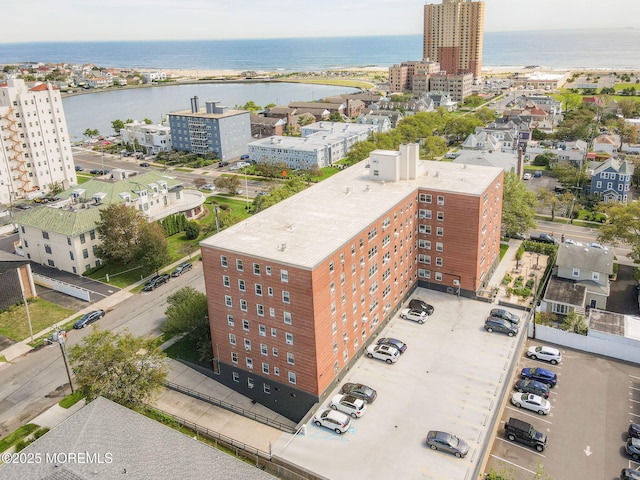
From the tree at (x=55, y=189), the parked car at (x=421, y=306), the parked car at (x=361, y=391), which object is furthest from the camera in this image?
the tree at (x=55, y=189)

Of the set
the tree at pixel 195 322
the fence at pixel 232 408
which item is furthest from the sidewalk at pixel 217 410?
the tree at pixel 195 322

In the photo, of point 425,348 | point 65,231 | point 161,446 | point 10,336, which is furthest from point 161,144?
point 161,446

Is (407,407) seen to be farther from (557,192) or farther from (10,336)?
(557,192)

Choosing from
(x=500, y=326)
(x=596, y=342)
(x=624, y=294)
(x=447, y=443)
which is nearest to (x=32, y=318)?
(x=447, y=443)

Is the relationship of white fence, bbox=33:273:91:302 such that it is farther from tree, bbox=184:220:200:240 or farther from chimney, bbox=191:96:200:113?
chimney, bbox=191:96:200:113

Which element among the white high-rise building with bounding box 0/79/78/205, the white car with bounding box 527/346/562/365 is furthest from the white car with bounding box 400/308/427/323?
the white high-rise building with bounding box 0/79/78/205

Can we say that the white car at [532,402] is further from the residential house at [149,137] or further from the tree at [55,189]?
the residential house at [149,137]

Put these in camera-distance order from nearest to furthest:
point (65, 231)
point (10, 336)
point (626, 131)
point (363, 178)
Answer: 1. point (10, 336)
2. point (363, 178)
3. point (65, 231)
4. point (626, 131)

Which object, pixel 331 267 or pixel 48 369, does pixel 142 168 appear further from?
pixel 331 267
